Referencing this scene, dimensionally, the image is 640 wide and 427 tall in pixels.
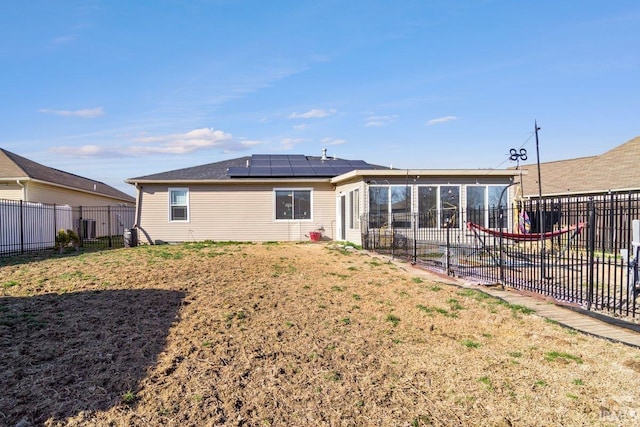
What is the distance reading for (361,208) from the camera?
622 inches

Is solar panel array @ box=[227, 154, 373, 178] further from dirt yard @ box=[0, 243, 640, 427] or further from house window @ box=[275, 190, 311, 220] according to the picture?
dirt yard @ box=[0, 243, 640, 427]

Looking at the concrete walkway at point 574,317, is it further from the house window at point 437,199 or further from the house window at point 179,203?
the house window at point 179,203

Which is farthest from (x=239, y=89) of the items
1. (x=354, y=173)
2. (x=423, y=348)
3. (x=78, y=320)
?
(x=423, y=348)

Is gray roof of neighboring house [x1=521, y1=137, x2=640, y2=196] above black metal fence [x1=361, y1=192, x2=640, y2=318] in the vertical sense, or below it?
above

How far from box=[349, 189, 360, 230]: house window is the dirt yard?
9.06 meters

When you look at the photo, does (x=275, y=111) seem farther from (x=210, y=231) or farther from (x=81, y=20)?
(x=81, y=20)

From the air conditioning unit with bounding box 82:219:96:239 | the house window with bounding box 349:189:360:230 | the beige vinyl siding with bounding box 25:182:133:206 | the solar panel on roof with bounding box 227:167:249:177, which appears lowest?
the air conditioning unit with bounding box 82:219:96:239

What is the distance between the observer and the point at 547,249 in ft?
43.8

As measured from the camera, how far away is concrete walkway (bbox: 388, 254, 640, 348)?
201 inches

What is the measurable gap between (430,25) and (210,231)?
11.4 metres

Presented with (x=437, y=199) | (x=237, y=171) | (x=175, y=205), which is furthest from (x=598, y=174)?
(x=175, y=205)

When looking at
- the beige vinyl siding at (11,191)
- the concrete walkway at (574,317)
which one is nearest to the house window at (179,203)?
the beige vinyl siding at (11,191)

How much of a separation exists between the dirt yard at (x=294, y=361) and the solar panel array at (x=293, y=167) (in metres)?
11.7

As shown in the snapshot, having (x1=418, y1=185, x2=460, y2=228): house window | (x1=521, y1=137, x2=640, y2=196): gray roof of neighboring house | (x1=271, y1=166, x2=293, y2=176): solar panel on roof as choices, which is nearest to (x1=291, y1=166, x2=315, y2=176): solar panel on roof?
(x1=271, y1=166, x2=293, y2=176): solar panel on roof
